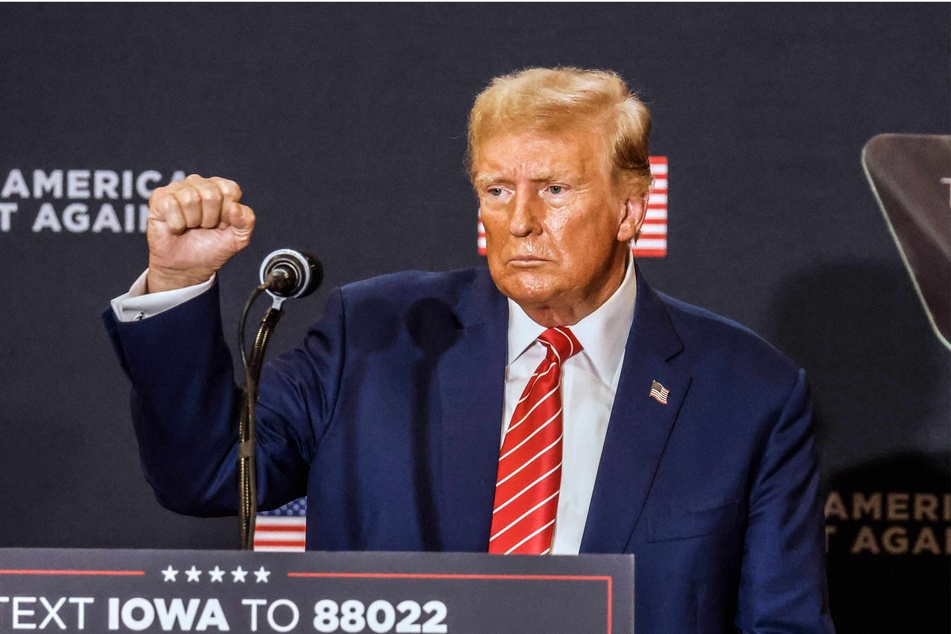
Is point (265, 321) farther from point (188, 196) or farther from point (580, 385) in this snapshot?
point (580, 385)

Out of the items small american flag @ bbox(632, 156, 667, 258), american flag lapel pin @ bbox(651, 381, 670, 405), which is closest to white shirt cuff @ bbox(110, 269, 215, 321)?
american flag lapel pin @ bbox(651, 381, 670, 405)

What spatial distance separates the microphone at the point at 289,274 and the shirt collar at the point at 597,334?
55 centimetres

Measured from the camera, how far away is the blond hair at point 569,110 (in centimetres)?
159

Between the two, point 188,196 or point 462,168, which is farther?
point 462,168

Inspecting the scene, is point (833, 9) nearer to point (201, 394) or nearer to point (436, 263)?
point (436, 263)

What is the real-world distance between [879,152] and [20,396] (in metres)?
1.95

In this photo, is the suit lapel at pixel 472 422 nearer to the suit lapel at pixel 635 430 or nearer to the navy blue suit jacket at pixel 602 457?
the navy blue suit jacket at pixel 602 457

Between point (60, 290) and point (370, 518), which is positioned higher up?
point (60, 290)

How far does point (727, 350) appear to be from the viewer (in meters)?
1.76

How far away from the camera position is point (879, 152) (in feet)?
8.28

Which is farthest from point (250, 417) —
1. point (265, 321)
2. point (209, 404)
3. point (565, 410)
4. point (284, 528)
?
point (284, 528)

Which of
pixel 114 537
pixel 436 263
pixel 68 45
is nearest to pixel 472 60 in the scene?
pixel 436 263

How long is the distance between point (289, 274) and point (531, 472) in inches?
21.1

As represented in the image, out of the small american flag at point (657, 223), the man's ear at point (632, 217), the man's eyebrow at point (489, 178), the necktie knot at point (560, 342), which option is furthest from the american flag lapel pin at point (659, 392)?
the small american flag at point (657, 223)
